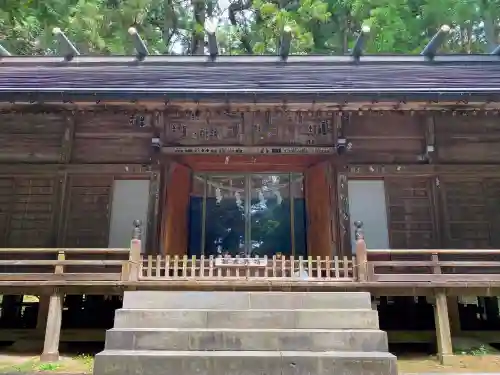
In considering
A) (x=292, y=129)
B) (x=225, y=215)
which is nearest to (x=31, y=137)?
(x=225, y=215)

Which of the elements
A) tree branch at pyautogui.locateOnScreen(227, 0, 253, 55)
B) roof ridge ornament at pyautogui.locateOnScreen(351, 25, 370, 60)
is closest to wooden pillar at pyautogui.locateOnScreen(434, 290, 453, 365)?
roof ridge ornament at pyautogui.locateOnScreen(351, 25, 370, 60)

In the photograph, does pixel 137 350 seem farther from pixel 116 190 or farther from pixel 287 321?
pixel 116 190

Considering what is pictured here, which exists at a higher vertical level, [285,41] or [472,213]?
[285,41]

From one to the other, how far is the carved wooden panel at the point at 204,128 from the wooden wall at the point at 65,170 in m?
0.51

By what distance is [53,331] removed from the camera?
25.8 feet

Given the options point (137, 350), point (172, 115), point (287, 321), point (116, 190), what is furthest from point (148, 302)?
point (172, 115)

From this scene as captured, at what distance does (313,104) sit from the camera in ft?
29.0

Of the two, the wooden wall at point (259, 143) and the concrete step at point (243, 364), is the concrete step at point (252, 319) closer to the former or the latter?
the concrete step at point (243, 364)

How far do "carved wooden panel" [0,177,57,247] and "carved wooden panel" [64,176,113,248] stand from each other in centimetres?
37

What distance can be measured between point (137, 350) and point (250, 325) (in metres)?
1.68

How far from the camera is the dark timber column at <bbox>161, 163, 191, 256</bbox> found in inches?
392

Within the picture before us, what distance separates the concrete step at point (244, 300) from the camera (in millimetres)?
7164

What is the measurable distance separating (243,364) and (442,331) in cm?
406

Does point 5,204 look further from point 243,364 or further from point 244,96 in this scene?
point 243,364
